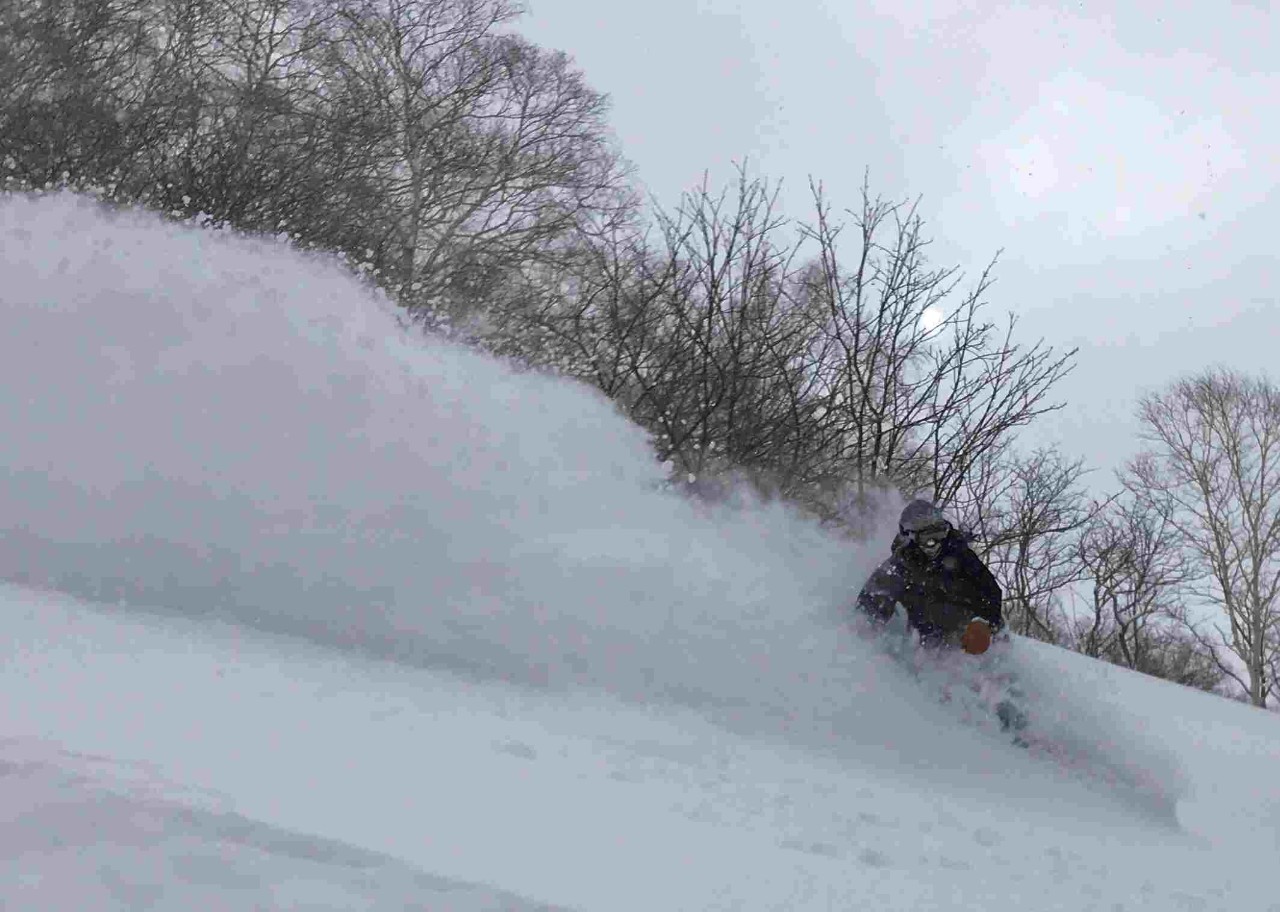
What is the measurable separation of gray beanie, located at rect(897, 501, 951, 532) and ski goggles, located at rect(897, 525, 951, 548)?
0.4 inches

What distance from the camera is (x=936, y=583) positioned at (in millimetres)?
5398

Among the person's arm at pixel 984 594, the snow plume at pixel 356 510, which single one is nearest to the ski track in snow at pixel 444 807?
the snow plume at pixel 356 510

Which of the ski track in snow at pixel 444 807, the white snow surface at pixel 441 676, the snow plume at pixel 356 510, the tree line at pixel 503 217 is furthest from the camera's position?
the tree line at pixel 503 217

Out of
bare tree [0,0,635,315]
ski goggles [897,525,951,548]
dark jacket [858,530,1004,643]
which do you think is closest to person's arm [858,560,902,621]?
dark jacket [858,530,1004,643]

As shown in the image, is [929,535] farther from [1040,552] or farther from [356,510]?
[1040,552]

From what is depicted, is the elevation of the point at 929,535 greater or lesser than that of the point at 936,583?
greater

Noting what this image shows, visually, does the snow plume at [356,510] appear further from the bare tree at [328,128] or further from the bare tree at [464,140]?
the bare tree at [464,140]

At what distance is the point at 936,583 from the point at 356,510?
3.23m

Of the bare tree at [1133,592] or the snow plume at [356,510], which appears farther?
the bare tree at [1133,592]

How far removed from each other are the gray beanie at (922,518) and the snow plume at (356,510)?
2.61 feet

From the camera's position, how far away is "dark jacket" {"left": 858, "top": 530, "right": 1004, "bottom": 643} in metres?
5.40

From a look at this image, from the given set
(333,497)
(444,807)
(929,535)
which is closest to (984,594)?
(929,535)

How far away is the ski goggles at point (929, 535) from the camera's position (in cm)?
538

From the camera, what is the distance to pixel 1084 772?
16.9 feet
